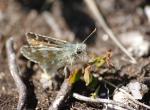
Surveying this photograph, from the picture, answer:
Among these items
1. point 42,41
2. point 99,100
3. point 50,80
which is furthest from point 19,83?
point 99,100

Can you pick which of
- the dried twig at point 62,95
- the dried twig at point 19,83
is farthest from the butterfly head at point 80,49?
the dried twig at point 19,83

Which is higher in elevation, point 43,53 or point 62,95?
point 43,53

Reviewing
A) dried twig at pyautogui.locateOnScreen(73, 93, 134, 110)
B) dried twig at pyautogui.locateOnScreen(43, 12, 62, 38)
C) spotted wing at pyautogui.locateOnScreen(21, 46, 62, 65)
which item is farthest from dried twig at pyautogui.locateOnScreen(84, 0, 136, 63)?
dried twig at pyautogui.locateOnScreen(73, 93, 134, 110)

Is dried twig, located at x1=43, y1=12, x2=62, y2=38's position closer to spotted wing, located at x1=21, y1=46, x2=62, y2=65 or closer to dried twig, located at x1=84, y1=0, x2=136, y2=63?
dried twig, located at x1=84, y1=0, x2=136, y2=63

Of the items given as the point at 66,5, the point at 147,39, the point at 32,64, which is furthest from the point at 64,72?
the point at 66,5

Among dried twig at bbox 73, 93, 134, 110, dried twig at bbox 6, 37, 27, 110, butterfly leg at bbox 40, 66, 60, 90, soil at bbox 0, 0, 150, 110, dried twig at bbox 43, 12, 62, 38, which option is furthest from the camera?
dried twig at bbox 43, 12, 62, 38

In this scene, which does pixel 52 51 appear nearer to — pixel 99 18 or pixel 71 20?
pixel 99 18
